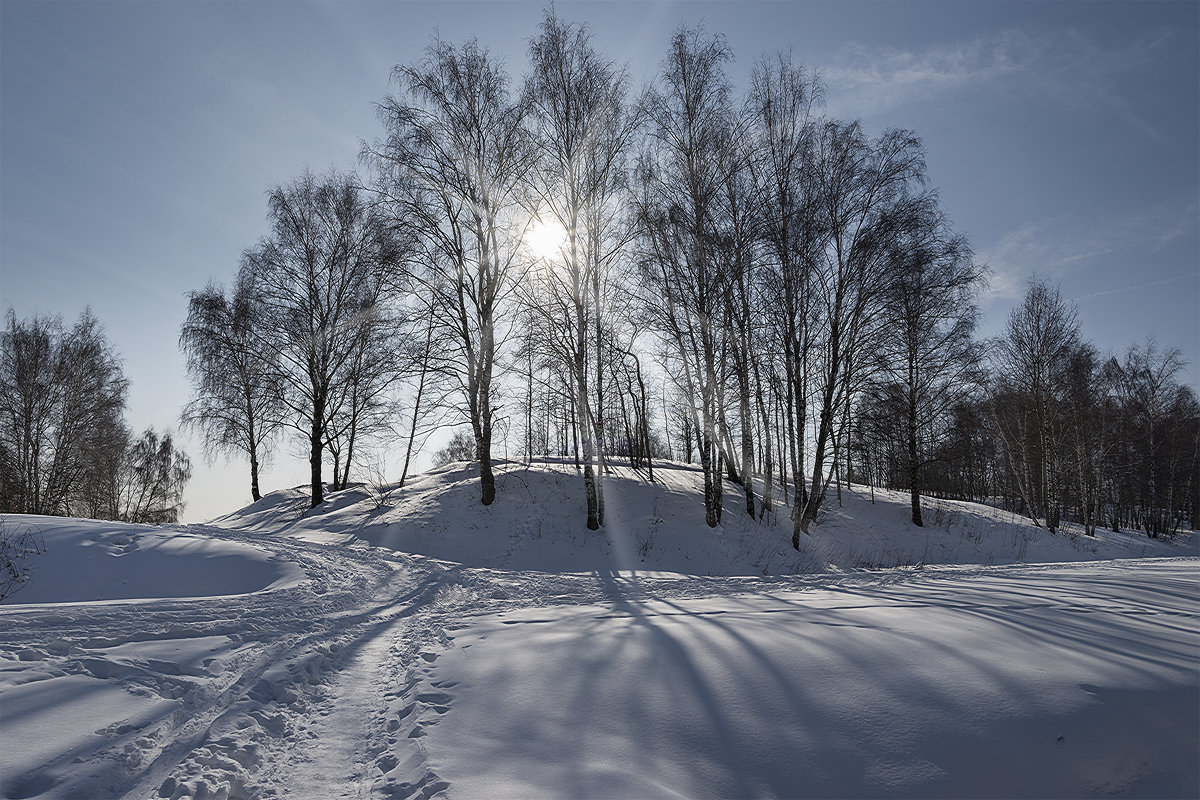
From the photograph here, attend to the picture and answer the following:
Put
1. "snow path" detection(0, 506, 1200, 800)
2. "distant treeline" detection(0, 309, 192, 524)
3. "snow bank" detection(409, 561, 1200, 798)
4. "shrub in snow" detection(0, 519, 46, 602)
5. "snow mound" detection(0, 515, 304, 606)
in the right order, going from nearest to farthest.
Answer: "snow bank" detection(409, 561, 1200, 798)
"snow path" detection(0, 506, 1200, 800)
"shrub in snow" detection(0, 519, 46, 602)
"snow mound" detection(0, 515, 304, 606)
"distant treeline" detection(0, 309, 192, 524)

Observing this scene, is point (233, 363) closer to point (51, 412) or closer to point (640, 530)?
point (51, 412)

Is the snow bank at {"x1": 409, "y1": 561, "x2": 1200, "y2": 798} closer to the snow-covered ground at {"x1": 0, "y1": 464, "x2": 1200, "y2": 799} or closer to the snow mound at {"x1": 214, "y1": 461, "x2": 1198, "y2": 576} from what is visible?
the snow-covered ground at {"x1": 0, "y1": 464, "x2": 1200, "y2": 799}

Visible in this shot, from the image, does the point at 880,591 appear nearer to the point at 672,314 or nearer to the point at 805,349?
the point at 805,349

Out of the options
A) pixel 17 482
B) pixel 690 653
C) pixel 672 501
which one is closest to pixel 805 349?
pixel 672 501

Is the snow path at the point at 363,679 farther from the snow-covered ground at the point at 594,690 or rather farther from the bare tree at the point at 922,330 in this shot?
the bare tree at the point at 922,330

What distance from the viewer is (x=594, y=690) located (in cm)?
360

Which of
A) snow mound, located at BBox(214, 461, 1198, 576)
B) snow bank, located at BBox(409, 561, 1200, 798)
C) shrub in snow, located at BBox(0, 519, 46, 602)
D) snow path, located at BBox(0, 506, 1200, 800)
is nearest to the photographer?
snow bank, located at BBox(409, 561, 1200, 798)

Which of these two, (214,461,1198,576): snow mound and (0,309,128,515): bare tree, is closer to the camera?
(214,461,1198,576): snow mound

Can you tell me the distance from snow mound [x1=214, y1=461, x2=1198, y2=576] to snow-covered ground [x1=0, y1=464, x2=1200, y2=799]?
15.6ft

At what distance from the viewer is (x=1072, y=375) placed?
21734 mm

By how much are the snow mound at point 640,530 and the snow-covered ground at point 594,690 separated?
15.6 ft

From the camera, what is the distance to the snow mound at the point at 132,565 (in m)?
6.99

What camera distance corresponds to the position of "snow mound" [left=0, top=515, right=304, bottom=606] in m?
Answer: 6.99

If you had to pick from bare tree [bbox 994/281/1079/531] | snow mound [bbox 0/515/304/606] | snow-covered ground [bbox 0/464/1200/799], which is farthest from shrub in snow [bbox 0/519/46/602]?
bare tree [bbox 994/281/1079/531]
